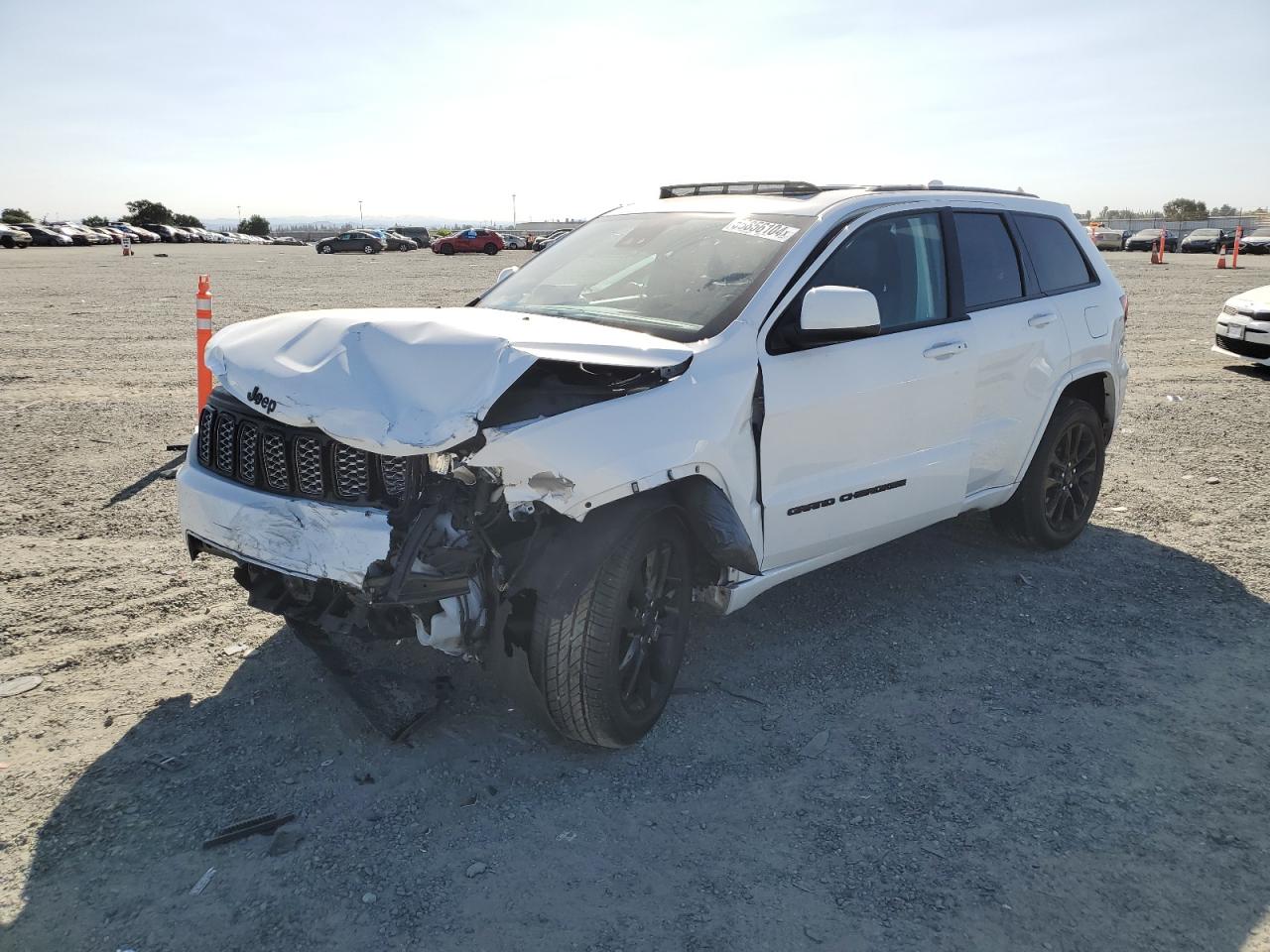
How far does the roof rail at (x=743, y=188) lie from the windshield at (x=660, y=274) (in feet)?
1.56

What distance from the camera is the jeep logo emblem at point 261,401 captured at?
126 inches

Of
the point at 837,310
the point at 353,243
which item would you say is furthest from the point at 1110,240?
the point at 837,310

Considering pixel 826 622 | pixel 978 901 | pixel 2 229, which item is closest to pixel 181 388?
pixel 826 622

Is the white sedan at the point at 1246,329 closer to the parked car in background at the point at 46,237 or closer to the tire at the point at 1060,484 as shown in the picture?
the tire at the point at 1060,484

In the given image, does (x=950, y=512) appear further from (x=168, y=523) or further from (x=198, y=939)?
(x=168, y=523)

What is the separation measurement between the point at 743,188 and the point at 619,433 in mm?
2346

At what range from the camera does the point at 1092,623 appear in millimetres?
4754

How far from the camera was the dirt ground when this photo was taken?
2.75 metres

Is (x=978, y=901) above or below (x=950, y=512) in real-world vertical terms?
below

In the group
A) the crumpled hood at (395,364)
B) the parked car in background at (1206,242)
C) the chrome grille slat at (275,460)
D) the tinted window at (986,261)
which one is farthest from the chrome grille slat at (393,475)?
the parked car in background at (1206,242)

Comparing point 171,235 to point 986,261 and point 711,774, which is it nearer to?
point 986,261

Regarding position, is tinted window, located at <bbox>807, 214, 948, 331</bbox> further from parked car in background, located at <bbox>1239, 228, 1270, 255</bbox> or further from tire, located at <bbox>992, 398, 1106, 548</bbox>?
parked car in background, located at <bbox>1239, 228, 1270, 255</bbox>

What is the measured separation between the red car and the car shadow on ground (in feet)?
157

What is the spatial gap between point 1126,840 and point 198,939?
8.98 feet
